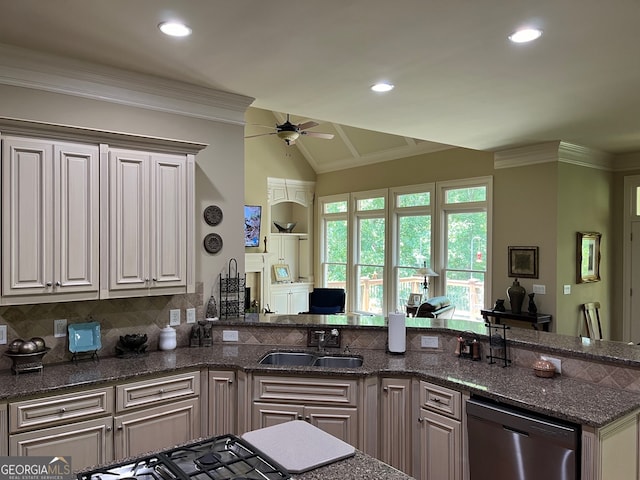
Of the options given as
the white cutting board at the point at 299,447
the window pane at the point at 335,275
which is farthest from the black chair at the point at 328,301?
the white cutting board at the point at 299,447

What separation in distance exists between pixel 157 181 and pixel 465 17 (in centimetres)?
221

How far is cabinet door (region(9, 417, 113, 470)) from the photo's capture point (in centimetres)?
256

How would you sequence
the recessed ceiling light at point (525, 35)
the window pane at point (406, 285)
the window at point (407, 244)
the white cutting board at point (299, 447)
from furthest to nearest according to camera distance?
1. the window pane at point (406, 285)
2. the window at point (407, 244)
3. the recessed ceiling light at point (525, 35)
4. the white cutting board at point (299, 447)

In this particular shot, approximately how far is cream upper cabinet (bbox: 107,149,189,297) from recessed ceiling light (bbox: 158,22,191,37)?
863 millimetres

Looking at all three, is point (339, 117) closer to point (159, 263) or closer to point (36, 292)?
point (159, 263)

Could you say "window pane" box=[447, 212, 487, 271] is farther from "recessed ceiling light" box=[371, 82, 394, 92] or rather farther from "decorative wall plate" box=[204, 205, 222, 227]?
"decorative wall plate" box=[204, 205, 222, 227]

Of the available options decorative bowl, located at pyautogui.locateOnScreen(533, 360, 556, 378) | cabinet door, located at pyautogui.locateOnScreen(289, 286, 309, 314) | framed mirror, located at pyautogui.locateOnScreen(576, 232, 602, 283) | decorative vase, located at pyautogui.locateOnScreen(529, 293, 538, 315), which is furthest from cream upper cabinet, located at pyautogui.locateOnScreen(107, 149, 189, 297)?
cabinet door, located at pyautogui.locateOnScreen(289, 286, 309, 314)

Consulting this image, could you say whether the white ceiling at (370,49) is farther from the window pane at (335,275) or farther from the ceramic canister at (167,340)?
the window pane at (335,275)

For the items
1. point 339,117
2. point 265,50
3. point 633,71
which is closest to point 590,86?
point 633,71

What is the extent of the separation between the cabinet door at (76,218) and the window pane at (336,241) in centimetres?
638

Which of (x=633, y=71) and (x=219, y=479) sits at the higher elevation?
(x=633, y=71)

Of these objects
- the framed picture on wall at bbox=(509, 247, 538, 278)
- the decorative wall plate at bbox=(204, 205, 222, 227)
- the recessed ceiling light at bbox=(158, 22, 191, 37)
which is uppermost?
the recessed ceiling light at bbox=(158, 22, 191, 37)

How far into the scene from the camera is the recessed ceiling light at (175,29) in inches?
102

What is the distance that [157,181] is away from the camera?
3.28 metres
